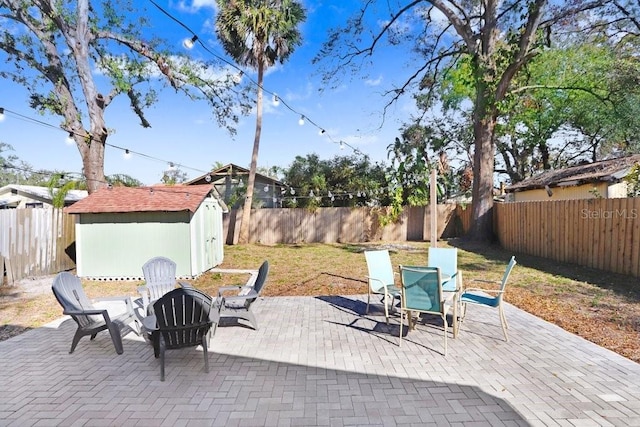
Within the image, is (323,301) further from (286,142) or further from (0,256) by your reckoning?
(286,142)

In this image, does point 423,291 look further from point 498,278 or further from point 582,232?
point 582,232

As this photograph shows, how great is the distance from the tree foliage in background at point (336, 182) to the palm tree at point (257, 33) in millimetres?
3554

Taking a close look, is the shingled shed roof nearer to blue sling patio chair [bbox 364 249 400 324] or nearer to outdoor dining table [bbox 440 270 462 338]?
blue sling patio chair [bbox 364 249 400 324]

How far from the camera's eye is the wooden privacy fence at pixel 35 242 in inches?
304

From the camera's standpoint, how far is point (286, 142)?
1666 cm

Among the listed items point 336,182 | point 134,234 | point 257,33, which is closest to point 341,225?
point 336,182

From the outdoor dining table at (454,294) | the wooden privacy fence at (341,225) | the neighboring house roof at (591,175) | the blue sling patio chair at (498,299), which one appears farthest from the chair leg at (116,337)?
the neighboring house roof at (591,175)

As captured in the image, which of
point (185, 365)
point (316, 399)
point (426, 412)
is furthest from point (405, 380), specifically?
point (185, 365)

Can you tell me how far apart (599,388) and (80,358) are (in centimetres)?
540

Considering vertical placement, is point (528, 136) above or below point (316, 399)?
above

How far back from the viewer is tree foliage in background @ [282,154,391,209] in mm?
16953

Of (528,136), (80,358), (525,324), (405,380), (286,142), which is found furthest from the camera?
(528,136)

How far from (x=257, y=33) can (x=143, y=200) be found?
912 cm

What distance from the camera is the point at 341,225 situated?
1662cm
